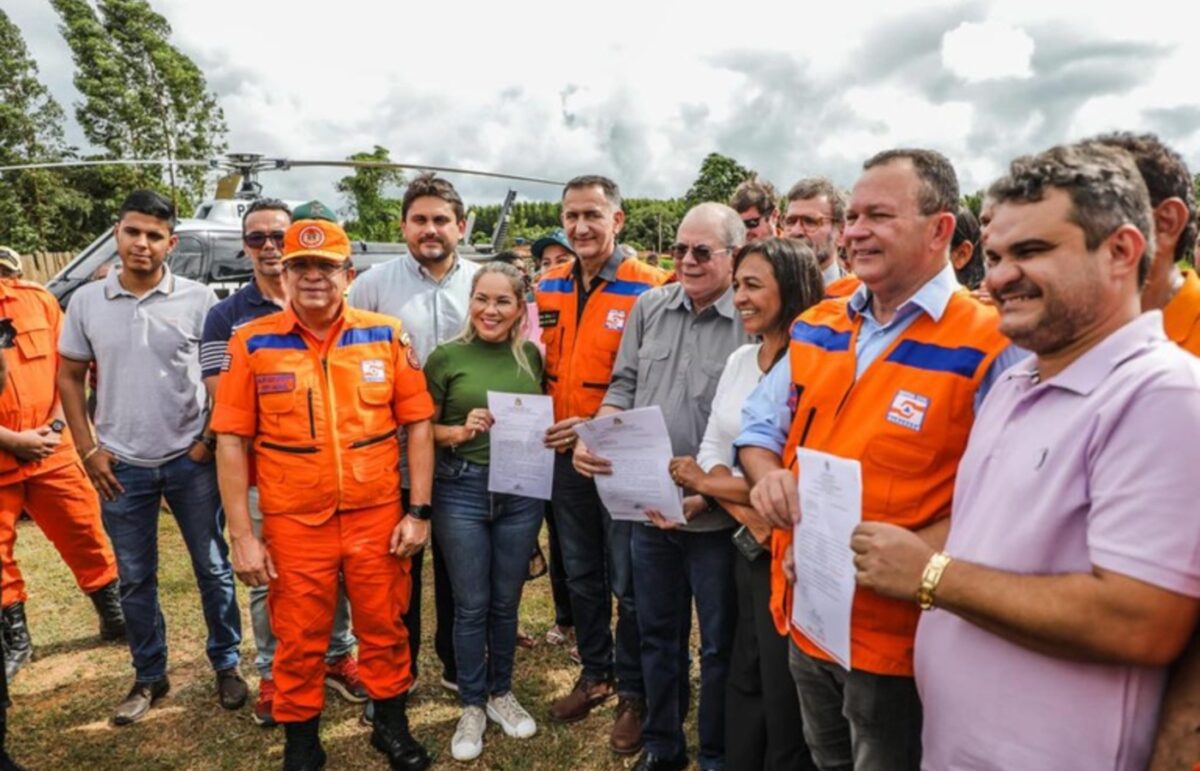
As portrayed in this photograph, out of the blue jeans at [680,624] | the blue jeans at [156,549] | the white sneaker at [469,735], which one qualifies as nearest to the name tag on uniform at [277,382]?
the blue jeans at [156,549]

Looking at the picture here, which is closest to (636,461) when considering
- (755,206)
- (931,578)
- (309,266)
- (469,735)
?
(931,578)

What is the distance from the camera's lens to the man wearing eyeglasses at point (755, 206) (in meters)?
4.43

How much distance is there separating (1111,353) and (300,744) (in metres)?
3.17

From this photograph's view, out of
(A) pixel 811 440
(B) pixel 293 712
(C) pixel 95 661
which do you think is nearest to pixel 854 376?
(A) pixel 811 440

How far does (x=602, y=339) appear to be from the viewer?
10.9 feet

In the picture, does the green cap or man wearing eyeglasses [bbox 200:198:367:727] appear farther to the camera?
man wearing eyeglasses [bbox 200:198:367:727]

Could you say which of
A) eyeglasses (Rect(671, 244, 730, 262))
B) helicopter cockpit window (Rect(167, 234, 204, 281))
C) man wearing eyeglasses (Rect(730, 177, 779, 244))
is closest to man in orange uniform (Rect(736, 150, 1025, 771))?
eyeglasses (Rect(671, 244, 730, 262))

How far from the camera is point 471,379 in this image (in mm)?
3137

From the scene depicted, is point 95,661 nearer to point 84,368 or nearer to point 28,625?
point 28,625

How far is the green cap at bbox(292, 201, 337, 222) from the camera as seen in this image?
304 centimetres

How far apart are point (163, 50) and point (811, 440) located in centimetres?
3216

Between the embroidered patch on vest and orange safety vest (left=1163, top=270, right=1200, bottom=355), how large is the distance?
255 centimetres

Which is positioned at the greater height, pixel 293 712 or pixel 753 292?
pixel 753 292

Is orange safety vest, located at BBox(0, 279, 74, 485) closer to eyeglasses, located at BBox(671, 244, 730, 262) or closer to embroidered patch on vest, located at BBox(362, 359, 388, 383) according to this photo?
embroidered patch on vest, located at BBox(362, 359, 388, 383)
